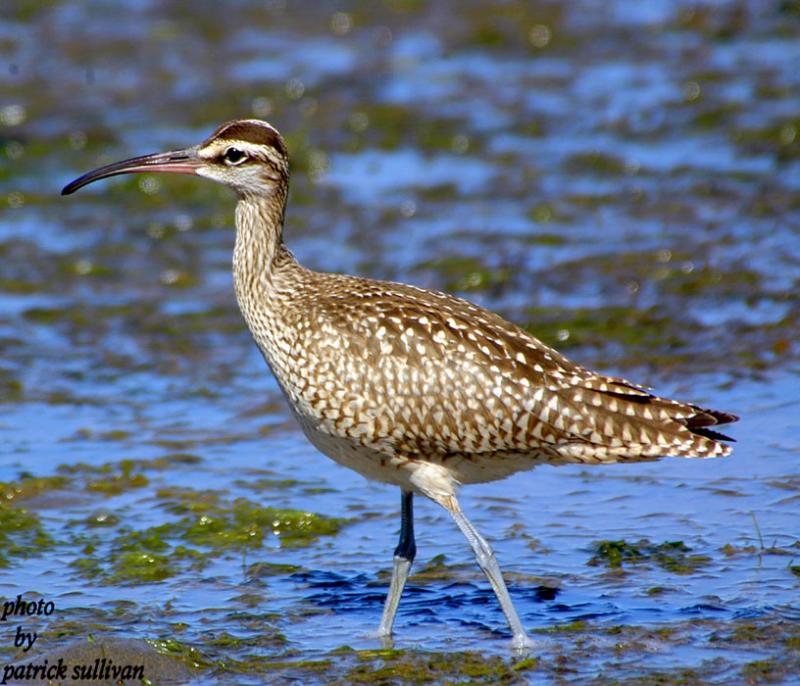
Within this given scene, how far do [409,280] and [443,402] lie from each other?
5001mm

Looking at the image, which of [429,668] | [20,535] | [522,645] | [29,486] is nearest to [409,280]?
[29,486]

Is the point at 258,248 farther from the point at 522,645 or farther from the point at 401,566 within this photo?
the point at 522,645

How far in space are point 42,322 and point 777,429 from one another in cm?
528

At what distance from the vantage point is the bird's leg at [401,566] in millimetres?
7215

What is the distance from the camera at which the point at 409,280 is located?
472 inches

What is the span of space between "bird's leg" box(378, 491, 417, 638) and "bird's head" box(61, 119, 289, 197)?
1.60 metres

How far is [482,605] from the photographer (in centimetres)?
756

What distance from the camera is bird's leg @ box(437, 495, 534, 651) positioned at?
22.9ft

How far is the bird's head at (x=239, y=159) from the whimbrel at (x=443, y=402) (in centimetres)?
61

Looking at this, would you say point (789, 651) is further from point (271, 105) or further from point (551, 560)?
point (271, 105)

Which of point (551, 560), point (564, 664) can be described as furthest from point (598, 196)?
point (564, 664)

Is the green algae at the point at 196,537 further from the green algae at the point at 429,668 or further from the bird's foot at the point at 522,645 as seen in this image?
the bird's foot at the point at 522,645

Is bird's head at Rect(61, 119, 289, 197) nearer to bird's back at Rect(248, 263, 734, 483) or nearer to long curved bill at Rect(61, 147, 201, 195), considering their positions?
long curved bill at Rect(61, 147, 201, 195)

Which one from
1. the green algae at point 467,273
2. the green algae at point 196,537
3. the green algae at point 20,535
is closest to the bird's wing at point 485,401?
the green algae at point 196,537
